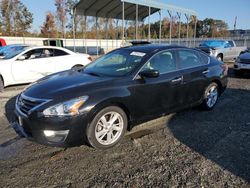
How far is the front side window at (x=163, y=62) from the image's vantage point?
14.7 feet

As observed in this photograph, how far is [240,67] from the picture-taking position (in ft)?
35.6

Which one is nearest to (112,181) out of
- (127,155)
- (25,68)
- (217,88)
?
(127,155)

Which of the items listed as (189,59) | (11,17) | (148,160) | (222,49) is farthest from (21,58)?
(11,17)

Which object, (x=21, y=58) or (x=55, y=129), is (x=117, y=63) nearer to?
(x=55, y=129)

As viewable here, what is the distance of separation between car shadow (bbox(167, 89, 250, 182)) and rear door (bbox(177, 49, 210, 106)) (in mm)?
447

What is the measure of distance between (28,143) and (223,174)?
2.99 meters

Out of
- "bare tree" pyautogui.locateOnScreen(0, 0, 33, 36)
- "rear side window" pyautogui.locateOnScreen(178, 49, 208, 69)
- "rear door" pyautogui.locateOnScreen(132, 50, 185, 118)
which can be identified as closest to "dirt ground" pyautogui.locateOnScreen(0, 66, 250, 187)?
"rear door" pyautogui.locateOnScreen(132, 50, 185, 118)

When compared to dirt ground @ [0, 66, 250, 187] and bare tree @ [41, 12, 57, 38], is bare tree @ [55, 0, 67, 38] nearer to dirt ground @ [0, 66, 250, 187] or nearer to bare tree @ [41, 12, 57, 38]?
bare tree @ [41, 12, 57, 38]

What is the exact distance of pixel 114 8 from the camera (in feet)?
80.0

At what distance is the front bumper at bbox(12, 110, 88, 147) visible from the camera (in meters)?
3.38

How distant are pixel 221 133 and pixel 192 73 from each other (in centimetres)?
133

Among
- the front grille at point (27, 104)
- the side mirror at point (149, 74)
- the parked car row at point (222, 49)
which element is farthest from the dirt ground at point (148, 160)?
the parked car row at point (222, 49)

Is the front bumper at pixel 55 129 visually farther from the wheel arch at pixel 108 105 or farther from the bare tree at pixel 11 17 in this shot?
the bare tree at pixel 11 17

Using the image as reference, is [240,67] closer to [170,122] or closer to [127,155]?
[170,122]
